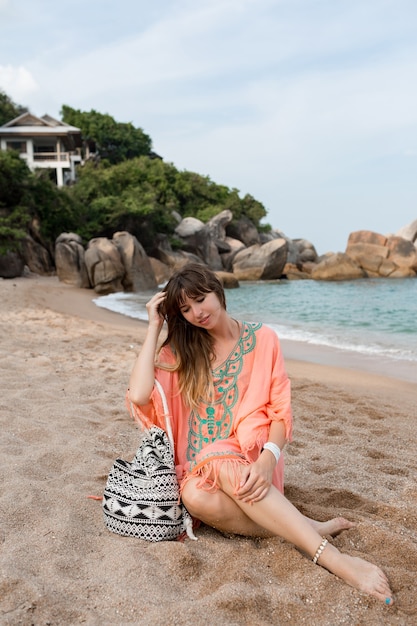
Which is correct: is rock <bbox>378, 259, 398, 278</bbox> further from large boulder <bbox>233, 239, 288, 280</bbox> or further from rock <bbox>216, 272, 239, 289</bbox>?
rock <bbox>216, 272, 239, 289</bbox>

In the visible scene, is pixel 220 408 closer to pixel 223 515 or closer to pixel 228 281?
pixel 223 515

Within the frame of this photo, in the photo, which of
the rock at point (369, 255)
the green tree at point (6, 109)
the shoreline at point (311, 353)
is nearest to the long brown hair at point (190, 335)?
the shoreline at point (311, 353)

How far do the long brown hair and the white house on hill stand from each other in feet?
114

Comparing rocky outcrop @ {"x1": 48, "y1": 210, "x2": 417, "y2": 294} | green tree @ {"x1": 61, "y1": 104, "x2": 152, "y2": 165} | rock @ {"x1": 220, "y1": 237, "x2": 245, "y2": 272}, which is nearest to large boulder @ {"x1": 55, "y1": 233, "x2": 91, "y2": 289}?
rocky outcrop @ {"x1": 48, "y1": 210, "x2": 417, "y2": 294}

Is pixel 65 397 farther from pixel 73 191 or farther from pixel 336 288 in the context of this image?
pixel 73 191

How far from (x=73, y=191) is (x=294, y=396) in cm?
2577

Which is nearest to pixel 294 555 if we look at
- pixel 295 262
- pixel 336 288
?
pixel 336 288

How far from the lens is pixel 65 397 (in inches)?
206

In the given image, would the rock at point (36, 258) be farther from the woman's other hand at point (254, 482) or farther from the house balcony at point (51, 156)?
the woman's other hand at point (254, 482)

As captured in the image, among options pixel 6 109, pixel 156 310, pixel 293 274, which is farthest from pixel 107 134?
pixel 156 310

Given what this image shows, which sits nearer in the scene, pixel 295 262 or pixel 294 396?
pixel 294 396

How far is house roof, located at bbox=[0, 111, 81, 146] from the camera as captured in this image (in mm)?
35812

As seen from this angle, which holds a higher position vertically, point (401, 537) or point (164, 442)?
point (164, 442)

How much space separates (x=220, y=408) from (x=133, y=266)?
62.5ft
